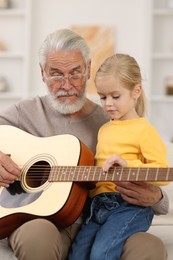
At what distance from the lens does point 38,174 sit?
1.84 metres

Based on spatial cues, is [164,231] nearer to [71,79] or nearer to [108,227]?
[108,227]

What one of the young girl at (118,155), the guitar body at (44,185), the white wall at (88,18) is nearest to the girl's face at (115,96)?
the young girl at (118,155)

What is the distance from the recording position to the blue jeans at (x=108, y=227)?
163 centimetres

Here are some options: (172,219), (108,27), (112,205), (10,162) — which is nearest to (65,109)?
(10,162)

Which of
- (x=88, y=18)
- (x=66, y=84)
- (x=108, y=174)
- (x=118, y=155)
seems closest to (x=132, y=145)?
(x=118, y=155)

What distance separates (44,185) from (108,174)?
0.88 feet

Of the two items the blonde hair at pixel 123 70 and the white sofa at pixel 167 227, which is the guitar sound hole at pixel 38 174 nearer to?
the blonde hair at pixel 123 70

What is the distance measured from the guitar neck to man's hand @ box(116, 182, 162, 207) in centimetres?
11

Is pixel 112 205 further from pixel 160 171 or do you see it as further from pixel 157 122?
pixel 157 122

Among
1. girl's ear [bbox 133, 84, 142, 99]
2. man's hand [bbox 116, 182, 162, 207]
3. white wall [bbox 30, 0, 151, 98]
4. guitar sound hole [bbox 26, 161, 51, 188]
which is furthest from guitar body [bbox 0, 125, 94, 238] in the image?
white wall [bbox 30, 0, 151, 98]

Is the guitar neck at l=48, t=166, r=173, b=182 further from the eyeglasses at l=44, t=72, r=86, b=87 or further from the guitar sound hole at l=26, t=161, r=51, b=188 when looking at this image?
the eyeglasses at l=44, t=72, r=86, b=87

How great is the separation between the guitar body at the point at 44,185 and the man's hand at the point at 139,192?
0.46 feet

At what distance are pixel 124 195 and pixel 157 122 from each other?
10.6 ft

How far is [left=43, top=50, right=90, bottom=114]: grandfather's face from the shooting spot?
6.70 ft
